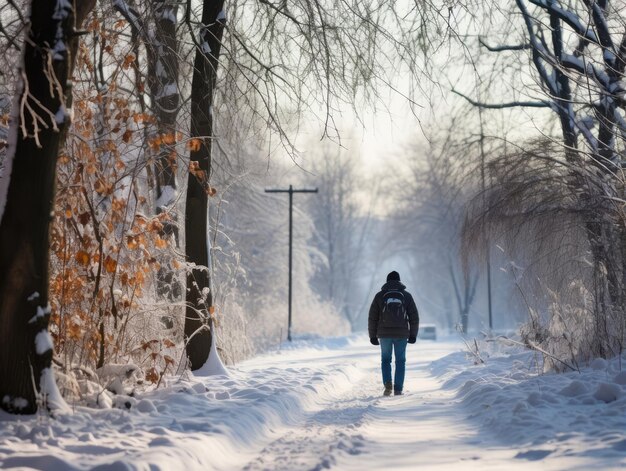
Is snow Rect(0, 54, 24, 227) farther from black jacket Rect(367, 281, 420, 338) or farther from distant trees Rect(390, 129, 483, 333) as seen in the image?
distant trees Rect(390, 129, 483, 333)

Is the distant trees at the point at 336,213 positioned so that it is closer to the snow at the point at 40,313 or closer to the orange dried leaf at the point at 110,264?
the orange dried leaf at the point at 110,264

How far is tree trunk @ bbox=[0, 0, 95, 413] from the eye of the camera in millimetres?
7199

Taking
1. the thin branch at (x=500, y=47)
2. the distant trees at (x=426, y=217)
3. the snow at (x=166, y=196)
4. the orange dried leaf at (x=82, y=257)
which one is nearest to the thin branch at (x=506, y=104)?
the thin branch at (x=500, y=47)

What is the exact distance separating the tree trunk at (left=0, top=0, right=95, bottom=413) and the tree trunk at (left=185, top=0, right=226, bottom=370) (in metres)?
5.38

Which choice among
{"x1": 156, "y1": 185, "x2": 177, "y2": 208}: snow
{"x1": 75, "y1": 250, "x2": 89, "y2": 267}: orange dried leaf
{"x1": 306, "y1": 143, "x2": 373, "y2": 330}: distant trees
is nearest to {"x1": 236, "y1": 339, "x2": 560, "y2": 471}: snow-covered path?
{"x1": 75, "y1": 250, "x2": 89, "y2": 267}: orange dried leaf

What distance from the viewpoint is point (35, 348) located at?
7309 millimetres

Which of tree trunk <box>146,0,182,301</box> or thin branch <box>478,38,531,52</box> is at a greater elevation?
thin branch <box>478,38,531,52</box>

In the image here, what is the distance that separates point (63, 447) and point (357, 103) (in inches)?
269

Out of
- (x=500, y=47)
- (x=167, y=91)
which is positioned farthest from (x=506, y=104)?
(x=167, y=91)

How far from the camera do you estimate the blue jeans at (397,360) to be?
41.4 ft

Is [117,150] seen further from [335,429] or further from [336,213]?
[336,213]

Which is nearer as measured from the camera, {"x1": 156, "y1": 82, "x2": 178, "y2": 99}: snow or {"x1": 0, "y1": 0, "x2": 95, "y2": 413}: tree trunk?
{"x1": 0, "y1": 0, "x2": 95, "y2": 413}: tree trunk

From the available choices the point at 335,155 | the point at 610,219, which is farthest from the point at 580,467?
the point at 335,155

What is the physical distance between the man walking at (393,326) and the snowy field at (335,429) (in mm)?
624
